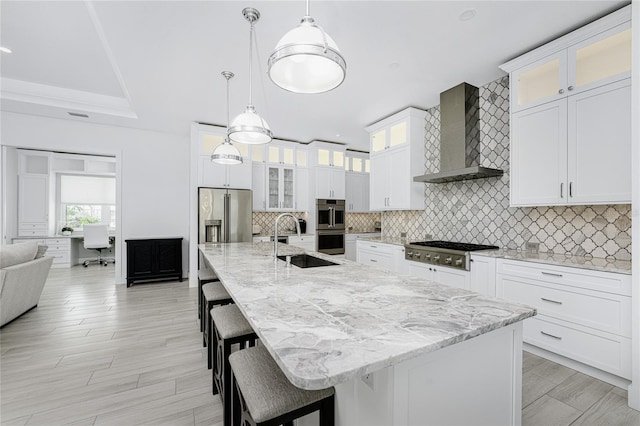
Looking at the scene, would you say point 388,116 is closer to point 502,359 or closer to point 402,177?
point 402,177

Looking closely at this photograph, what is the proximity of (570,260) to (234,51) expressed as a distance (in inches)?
136

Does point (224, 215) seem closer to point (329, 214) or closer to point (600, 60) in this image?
point (329, 214)

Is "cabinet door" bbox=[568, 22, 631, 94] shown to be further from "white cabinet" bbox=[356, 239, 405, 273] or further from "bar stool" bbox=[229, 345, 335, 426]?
"bar stool" bbox=[229, 345, 335, 426]

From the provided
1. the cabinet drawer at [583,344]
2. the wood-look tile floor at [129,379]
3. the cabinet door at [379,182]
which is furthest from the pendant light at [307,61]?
the cabinet door at [379,182]

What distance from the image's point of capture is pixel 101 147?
4.80 metres

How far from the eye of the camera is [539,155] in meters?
2.50

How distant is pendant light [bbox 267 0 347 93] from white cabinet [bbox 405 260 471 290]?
2216 millimetres

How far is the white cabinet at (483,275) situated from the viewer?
2594 millimetres

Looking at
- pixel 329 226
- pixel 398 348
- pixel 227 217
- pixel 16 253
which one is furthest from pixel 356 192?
pixel 398 348

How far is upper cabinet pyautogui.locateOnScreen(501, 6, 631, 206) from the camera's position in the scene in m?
2.04

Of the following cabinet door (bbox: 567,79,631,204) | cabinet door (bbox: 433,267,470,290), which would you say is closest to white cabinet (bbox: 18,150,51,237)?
cabinet door (bbox: 433,267,470,290)

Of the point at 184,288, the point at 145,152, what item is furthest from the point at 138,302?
the point at 145,152

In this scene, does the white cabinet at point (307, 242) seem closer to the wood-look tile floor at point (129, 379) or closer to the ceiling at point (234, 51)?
the ceiling at point (234, 51)

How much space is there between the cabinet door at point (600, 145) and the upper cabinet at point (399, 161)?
1.80 meters
